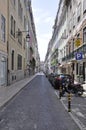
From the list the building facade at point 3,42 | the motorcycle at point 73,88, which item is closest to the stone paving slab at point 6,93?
the building facade at point 3,42

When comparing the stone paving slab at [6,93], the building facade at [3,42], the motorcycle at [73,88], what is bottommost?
the stone paving slab at [6,93]

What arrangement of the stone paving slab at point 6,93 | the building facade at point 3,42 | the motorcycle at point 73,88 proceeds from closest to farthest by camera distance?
the stone paving slab at point 6,93 → the motorcycle at point 73,88 → the building facade at point 3,42

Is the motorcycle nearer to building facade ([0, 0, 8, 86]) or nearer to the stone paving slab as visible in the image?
the stone paving slab

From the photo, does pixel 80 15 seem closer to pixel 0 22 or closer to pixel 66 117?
pixel 0 22

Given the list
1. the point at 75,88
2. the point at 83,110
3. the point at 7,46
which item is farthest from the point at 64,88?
the point at 7,46

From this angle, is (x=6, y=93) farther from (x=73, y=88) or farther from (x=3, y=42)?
(x=3, y=42)

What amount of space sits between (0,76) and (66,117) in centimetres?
1370

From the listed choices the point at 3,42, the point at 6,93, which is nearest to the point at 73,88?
the point at 6,93

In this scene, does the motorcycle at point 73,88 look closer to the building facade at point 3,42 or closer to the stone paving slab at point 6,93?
the stone paving slab at point 6,93

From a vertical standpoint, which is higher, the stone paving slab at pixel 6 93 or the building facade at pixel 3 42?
the building facade at pixel 3 42

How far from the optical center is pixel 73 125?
28.3 ft

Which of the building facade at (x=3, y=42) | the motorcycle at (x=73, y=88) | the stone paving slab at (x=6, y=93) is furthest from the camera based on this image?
the building facade at (x=3, y=42)

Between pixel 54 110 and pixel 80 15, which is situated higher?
pixel 80 15

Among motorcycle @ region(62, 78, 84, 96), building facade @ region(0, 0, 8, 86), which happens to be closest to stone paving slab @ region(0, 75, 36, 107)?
building facade @ region(0, 0, 8, 86)
